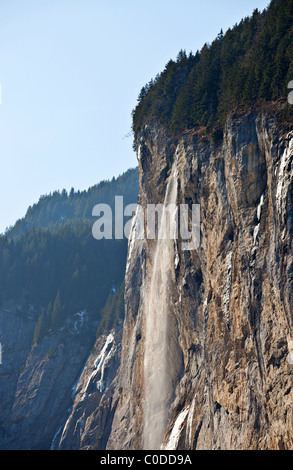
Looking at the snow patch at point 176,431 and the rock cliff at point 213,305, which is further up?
the rock cliff at point 213,305

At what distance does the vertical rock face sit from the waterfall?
106 millimetres

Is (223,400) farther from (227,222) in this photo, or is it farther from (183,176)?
(183,176)

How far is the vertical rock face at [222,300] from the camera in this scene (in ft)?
115

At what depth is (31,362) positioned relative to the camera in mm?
98812

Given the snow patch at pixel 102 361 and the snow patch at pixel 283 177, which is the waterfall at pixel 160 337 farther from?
the snow patch at pixel 102 361

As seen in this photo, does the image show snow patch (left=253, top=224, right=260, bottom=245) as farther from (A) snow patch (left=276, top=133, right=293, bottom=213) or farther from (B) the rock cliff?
(A) snow patch (left=276, top=133, right=293, bottom=213)

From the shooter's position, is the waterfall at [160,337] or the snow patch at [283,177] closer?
the snow patch at [283,177]

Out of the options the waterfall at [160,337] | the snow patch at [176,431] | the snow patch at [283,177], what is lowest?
the snow patch at [176,431]

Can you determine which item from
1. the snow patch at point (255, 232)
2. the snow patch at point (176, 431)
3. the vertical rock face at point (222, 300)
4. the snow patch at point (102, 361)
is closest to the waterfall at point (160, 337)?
the vertical rock face at point (222, 300)

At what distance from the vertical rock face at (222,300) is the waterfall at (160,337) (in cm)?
11

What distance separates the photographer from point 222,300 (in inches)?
1671

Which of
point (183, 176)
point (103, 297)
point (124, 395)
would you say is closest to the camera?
point (183, 176)
